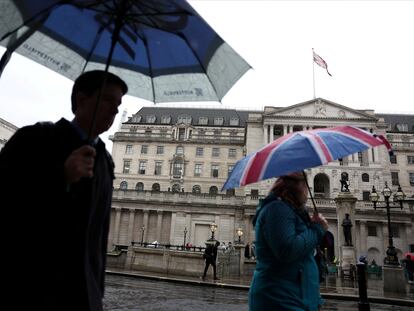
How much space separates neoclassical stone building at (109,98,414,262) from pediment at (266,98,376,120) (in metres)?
0.16

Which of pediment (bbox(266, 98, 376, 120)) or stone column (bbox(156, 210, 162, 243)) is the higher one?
pediment (bbox(266, 98, 376, 120))

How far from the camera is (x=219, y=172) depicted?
226ft

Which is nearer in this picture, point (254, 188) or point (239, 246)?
point (239, 246)

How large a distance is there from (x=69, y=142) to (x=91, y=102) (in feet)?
1.22

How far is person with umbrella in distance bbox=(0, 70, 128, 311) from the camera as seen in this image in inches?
72.9

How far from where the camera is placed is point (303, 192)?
3.29 m

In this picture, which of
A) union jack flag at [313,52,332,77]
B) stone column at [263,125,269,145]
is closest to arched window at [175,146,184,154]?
stone column at [263,125,269,145]

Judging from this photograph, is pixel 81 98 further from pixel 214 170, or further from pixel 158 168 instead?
pixel 158 168

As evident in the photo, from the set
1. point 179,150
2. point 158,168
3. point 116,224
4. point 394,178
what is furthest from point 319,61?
point 116,224

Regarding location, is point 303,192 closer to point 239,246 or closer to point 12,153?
point 12,153

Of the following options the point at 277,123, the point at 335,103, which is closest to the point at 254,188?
the point at 277,123

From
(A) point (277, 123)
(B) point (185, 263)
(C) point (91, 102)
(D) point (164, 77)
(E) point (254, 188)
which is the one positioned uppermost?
(A) point (277, 123)

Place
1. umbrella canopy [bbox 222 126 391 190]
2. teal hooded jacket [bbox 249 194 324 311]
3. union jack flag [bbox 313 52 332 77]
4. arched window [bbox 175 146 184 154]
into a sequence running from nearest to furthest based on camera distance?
teal hooded jacket [bbox 249 194 324 311] → umbrella canopy [bbox 222 126 391 190] → union jack flag [bbox 313 52 332 77] → arched window [bbox 175 146 184 154]

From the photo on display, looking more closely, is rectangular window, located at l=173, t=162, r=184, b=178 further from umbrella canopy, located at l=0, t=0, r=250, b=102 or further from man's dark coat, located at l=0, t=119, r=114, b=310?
man's dark coat, located at l=0, t=119, r=114, b=310
